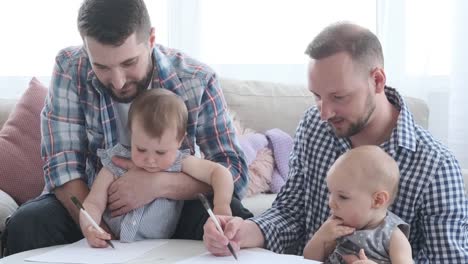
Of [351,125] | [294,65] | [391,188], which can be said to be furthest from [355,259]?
[294,65]

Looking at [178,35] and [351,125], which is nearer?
[351,125]

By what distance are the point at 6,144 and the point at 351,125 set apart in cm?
133

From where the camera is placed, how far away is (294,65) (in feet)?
10.7

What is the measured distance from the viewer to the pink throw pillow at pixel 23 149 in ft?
7.96

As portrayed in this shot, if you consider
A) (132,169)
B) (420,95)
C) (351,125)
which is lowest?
(420,95)

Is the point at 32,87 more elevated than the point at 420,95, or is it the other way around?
the point at 32,87

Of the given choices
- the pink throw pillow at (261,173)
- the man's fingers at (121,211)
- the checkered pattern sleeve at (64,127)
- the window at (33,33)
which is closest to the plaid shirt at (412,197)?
the man's fingers at (121,211)

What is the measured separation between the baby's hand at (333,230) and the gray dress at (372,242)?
0.5 inches

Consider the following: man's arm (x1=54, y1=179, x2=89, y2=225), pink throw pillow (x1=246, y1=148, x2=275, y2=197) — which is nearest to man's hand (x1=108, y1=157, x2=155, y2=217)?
man's arm (x1=54, y1=179, x2=89, y2=225)

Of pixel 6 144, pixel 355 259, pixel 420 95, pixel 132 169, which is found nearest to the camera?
pixel 355 259

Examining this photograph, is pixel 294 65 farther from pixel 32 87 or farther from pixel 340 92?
pixel 340 92

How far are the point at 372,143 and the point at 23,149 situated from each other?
51.5 inches

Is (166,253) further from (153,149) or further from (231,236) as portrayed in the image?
(153,149)

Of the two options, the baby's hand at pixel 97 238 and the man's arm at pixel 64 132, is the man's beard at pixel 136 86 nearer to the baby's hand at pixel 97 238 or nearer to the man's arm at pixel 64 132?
the man's arm at pixel 64 132
